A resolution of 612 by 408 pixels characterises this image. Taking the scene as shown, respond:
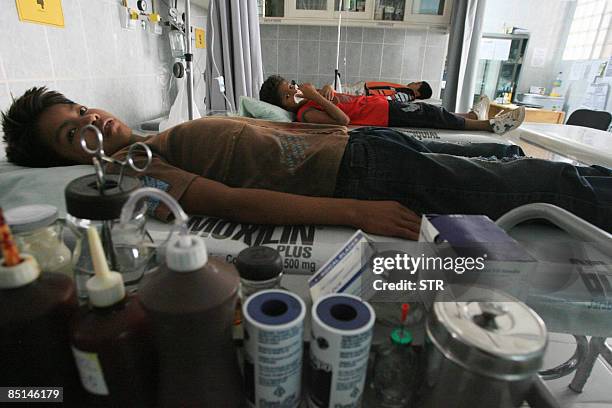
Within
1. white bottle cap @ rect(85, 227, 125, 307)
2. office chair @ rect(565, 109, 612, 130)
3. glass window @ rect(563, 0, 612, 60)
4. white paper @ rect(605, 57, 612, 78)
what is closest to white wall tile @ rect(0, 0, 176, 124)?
white bottle cap @ rect(85, 227, 125, 307)

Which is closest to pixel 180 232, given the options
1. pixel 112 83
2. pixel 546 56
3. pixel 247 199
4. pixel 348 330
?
pixel 348 330

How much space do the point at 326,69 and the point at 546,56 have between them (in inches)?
98.3

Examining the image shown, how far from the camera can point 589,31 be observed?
3.37m

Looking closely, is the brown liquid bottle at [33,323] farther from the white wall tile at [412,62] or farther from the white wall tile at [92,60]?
the white wall tile at [412,62]

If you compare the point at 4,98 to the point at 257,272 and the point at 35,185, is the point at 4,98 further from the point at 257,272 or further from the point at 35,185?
the point at 257,272

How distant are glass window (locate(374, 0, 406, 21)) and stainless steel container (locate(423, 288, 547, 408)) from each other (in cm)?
300

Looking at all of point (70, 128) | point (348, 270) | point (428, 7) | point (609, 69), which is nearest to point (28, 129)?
→ point (70, 128)

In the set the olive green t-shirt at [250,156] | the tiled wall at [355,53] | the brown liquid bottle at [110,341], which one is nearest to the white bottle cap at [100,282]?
the brown liquid bottle at [110,341]

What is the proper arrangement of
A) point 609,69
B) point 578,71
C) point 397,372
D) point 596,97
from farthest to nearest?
1. point 578,71
2. point 596,97
3. point 609,69
4. point 397,372

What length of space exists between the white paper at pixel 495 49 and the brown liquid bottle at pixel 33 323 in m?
4.14

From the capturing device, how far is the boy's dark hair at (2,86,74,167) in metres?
0.89

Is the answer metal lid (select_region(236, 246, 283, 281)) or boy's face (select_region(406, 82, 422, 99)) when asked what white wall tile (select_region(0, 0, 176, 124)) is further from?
boy's face (select_region(406, 82, 422, 99))

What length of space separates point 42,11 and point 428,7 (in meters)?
2.79

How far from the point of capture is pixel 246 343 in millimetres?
365
